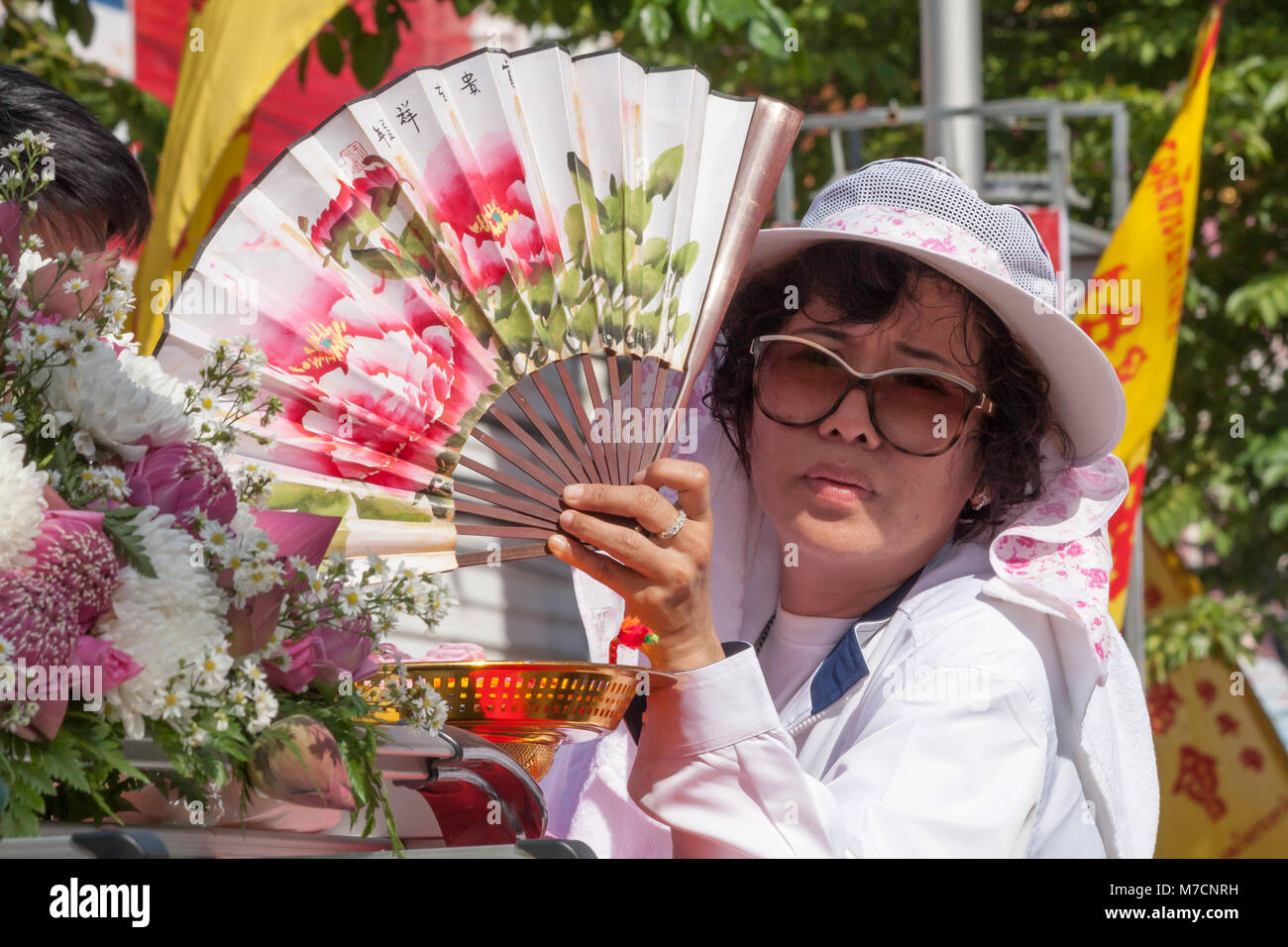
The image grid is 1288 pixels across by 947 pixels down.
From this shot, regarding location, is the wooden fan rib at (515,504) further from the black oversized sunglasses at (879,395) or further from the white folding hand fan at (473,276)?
the black oversized sunglasses at (879,395)

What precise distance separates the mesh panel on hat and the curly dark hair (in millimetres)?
67

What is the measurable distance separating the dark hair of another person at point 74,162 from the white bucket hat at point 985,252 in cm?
87

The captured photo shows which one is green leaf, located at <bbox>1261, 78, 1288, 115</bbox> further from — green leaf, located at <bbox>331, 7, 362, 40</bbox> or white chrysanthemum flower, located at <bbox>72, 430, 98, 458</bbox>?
white chrysanthemum flower, located at <bbox>72, 430, 98, 458</bbox>

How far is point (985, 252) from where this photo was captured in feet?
5.74

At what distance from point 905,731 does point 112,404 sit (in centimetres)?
92

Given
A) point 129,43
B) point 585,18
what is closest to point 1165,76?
point 585,18

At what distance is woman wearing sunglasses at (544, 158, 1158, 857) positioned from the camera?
1458 mm

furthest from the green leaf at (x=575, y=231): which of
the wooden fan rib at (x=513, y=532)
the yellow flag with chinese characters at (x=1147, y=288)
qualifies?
the yellow flag with chinese characters at (x=1147, y=288)

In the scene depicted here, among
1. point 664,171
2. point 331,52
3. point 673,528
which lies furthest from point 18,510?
point 331,52

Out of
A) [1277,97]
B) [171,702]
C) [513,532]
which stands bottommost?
[171,702]

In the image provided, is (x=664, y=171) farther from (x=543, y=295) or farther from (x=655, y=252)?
(x=543, y=295)

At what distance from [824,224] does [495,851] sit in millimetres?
1023

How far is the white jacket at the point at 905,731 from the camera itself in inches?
57.4
